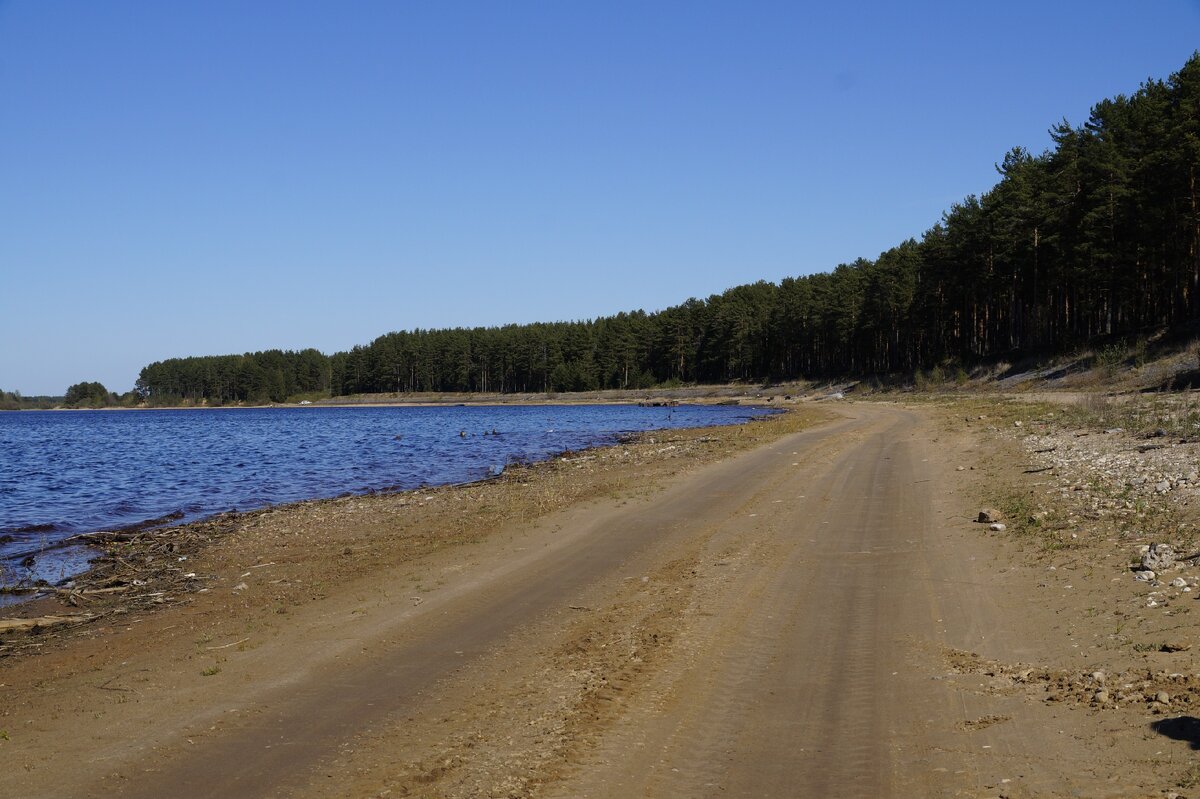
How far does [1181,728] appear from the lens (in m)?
5.95

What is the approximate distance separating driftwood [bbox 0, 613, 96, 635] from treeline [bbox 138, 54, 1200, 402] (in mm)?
53152

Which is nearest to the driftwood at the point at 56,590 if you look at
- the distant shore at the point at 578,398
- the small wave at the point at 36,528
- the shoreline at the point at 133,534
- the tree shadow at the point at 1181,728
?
the shoreline at the point at 133,534

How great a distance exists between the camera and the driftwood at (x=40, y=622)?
11.5 m

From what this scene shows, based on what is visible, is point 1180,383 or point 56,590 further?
point 1180,383

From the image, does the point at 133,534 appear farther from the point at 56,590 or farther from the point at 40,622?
the point at 40,622

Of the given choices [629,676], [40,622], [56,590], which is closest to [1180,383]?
[629,676]

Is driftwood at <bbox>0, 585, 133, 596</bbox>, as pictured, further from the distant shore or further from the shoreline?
the distant shore

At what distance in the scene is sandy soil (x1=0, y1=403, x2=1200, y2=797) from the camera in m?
5.94

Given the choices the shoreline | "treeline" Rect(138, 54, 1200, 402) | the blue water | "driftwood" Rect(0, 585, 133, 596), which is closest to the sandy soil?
"driftwood" Rect(0, 585, 133, 596)

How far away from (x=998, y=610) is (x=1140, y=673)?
2431 millimetres

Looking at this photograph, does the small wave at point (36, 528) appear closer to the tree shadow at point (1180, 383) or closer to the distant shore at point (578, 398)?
the tree shadow at point (1180, 383)

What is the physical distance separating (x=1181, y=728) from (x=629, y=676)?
4.31 metres

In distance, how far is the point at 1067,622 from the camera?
8.70 metres

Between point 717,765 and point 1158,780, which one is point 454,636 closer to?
point 717,765
